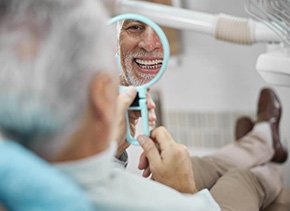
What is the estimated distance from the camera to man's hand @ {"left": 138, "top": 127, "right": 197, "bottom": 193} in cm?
82

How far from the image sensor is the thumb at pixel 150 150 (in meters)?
0.83

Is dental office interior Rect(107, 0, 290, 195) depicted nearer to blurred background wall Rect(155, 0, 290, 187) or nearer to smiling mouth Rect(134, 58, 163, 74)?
blurred background wall Rect(155, 0, 290, 187)

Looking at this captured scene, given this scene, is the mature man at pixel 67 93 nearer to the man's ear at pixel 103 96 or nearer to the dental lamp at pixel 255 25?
the man's ear at pixel 103 96

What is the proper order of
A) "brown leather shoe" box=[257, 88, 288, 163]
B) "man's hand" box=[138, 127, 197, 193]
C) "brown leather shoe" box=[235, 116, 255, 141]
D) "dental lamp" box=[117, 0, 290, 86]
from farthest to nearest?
"brown leather shoe" box=[235, 116, 255, 141]
"brown leather shoe" box=[257, 88, 288, 163]
"dental lamp" box=[117, 0, 290, 86]
"man's hand" box=[138, 127, 197, 193]

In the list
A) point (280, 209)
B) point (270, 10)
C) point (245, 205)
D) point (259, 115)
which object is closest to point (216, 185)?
point (245, 205)

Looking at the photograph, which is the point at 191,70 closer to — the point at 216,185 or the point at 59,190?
the point at 216,185

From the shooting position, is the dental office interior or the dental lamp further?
the dental office interior

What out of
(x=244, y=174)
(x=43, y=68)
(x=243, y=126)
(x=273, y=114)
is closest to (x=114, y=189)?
(x=43, y=68)

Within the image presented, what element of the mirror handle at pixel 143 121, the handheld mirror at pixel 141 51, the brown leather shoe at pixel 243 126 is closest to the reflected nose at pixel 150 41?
the handheld mirror at pixel 141 51

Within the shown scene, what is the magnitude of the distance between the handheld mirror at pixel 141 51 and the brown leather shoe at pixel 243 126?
93cm

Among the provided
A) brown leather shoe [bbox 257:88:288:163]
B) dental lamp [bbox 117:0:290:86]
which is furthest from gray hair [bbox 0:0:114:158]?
brown leather shoe [bbox 257:88:288:163]

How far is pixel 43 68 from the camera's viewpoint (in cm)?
56

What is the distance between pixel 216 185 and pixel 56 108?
708 mm

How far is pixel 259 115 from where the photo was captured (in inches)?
67.4
